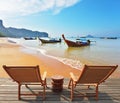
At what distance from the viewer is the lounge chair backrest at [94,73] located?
3.70m

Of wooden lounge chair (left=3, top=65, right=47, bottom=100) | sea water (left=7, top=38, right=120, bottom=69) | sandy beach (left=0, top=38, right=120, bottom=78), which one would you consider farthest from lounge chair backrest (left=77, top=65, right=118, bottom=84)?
sea water (left=7, top=38, right=120, bottom=69)

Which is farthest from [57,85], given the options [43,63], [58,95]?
[43,63]

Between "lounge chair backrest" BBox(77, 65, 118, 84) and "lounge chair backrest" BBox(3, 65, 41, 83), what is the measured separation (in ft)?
2.87

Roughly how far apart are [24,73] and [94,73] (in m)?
1.37

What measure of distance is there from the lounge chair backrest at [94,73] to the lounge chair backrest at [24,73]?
0.88m

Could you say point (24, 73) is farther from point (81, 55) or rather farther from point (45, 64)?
point (81, 55)

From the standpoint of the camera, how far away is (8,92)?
4.31 m

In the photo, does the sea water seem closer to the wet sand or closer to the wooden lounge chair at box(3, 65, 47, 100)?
the wet sand

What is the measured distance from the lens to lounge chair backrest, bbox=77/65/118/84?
3703mm

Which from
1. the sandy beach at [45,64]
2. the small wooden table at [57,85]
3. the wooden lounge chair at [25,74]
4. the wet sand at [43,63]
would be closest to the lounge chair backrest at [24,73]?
the wooden lounge chair at [25,74]

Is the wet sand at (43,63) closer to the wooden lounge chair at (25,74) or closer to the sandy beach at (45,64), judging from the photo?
the sandy beach at (45,64)

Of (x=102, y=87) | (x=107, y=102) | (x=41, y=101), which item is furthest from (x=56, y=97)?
(x=102, y=87)

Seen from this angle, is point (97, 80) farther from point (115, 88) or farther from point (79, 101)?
point (115, 88)

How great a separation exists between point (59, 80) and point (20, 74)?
1045 millimetres
